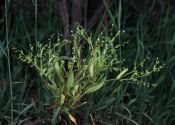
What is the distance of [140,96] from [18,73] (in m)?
0.76

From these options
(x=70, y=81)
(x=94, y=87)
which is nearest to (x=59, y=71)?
(x=70, y=81)

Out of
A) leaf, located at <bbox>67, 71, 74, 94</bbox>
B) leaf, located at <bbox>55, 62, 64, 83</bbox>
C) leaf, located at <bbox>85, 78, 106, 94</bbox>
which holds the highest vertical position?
leaf, located at <bbox>55, 62, 64, 83</bbox>

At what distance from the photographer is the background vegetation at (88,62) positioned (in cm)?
269

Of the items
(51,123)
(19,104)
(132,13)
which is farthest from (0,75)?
(132,13)

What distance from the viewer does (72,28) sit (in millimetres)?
3016

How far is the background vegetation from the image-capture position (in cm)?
269

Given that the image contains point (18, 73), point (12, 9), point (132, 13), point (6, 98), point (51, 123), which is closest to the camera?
point (51, 123)

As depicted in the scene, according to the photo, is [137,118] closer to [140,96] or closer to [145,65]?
[140,96]

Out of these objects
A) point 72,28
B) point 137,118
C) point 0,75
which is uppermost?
point 72,28

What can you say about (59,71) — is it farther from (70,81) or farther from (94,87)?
(94,87)

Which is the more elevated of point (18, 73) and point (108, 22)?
point (108, 22)

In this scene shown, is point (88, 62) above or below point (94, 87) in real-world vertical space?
above

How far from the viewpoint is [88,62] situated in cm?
256

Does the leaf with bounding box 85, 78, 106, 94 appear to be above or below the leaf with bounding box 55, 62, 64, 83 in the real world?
below
